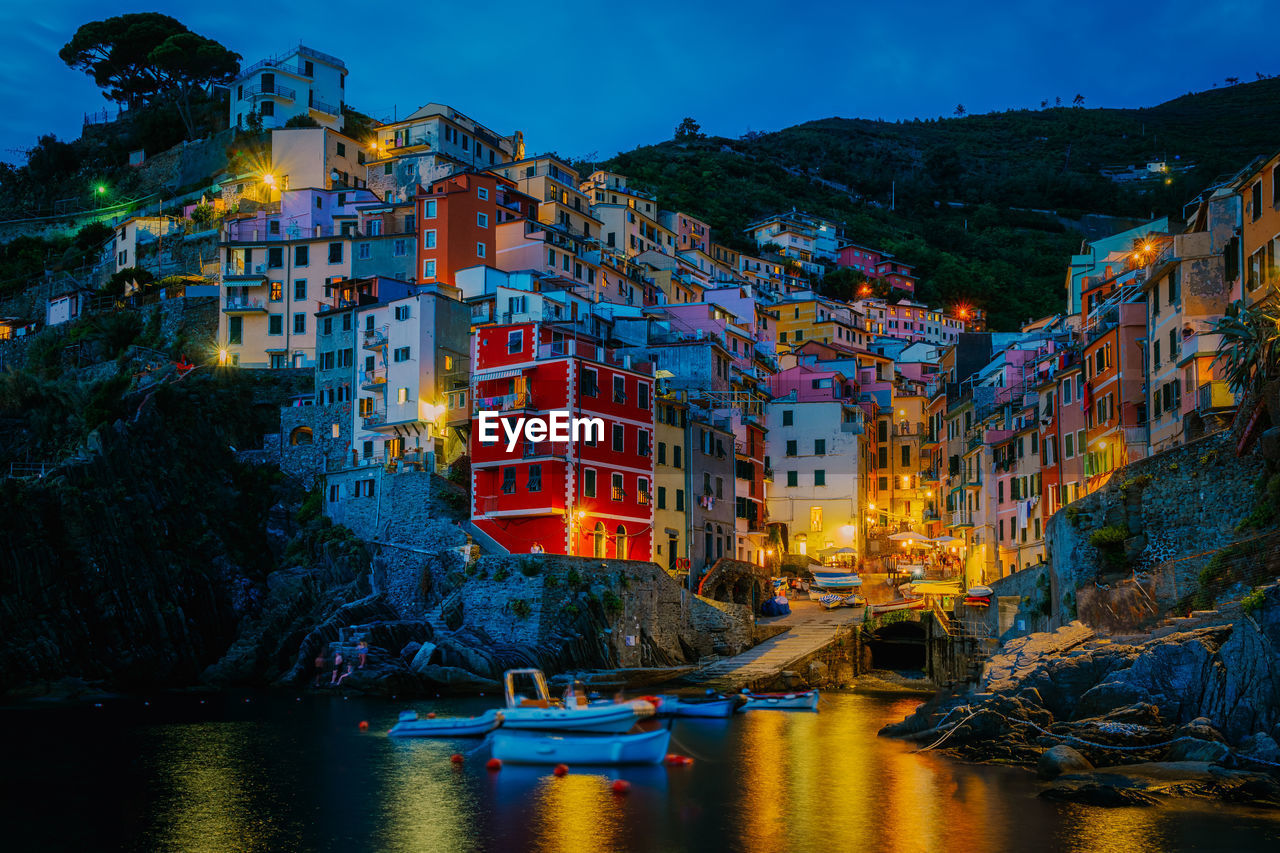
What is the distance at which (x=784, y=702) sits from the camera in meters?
48.2

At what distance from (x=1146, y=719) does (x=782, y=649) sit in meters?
27.9

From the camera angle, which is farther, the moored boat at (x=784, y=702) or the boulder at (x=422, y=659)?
the boulder at (x=422, y=659)

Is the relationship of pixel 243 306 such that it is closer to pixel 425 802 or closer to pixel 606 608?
pixel 606 608

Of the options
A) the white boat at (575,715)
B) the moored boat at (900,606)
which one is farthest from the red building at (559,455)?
the white boat at (575,715)

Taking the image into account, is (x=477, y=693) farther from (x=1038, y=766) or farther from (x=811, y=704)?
(x=1038, y=766)

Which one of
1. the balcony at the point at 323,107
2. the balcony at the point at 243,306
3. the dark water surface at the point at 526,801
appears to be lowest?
the dark water surface at the point at 526,801

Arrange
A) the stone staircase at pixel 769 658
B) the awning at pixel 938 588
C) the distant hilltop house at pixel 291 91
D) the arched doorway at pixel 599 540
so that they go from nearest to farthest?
1. the stone staircase at pixel 769 658
2. the arched doorway at pixel 599 540
3. the awning at pixel 938 588
4. the distant hilltop house at pixel 291 91

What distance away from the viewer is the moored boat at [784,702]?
48.0 m

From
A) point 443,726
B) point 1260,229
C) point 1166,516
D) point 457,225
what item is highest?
point 457,225

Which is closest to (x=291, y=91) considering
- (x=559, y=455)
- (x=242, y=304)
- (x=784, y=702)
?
(x=242, y=304)

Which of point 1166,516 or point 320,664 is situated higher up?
point 1166,516

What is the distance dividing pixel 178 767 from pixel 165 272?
6231 cm

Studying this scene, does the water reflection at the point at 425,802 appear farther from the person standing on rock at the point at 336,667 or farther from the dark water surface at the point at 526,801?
the person standing on rock at the point at 336,667

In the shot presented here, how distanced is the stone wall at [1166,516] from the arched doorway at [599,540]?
23300 mm
